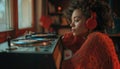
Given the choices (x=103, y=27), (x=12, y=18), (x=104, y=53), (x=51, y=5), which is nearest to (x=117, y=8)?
(x=51, y=5)

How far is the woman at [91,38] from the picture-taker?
80cm

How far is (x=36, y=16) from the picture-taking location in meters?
2.35

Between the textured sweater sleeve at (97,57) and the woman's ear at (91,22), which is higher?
the woman's ear at (91,22)

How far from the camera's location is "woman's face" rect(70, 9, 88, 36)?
0.96 metres

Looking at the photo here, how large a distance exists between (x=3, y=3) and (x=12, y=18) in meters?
0.18

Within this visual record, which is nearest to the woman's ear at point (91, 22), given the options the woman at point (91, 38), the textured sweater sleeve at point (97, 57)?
the woman at point (91, 38)

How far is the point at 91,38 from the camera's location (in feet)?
2.81

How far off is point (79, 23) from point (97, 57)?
230 millimetres

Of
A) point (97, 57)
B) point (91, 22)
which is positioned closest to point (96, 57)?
point (97, 57)

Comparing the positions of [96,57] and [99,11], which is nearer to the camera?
[96,57]

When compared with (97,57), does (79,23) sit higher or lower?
higher

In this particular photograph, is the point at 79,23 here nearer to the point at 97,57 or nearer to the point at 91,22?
the point at 91,22

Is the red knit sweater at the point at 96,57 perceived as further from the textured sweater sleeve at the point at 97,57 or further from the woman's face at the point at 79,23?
the woman's face at the point at 79,23

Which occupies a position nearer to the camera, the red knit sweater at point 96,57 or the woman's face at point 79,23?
the red knit sweater at point 96,57
